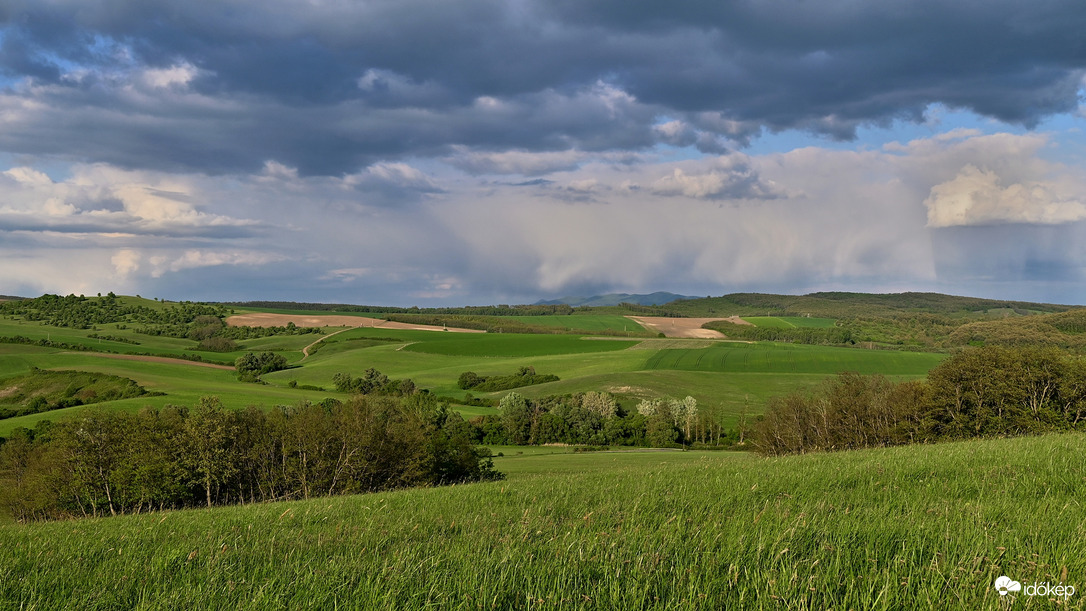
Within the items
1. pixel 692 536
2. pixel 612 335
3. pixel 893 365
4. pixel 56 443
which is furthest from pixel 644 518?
pixel 612 335

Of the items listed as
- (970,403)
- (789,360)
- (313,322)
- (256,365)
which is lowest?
(789,360)

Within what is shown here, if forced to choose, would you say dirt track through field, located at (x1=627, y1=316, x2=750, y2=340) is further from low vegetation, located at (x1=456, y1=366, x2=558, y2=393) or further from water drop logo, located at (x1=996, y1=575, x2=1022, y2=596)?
water drop logo, located at (x1=996, y1=575, x2=1022, y2=596)

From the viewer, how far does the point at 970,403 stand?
154 ft

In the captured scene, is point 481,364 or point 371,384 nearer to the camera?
point 371,384

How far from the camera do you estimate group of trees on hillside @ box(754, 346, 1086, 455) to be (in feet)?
145

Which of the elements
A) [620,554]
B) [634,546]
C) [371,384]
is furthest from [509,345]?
[620,554]

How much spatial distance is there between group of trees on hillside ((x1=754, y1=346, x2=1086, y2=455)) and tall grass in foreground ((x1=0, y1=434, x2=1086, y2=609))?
129 feet

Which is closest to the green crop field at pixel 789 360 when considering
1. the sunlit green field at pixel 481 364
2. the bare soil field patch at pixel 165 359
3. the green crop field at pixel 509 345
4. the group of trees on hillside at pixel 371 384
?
the sunlit green field at pixel 481 364

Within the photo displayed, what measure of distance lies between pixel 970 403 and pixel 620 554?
5149 cm

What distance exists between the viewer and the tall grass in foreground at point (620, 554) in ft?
13.6

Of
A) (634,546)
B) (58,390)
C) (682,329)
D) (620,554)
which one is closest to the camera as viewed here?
(620,554)

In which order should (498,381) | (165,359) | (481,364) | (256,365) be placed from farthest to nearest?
(481,364) < (256,365) < (165,359) < (498,381)

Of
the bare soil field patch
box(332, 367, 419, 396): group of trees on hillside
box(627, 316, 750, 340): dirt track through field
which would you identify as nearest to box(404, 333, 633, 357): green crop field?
box(627, 316, 750, 340): dirt track through field

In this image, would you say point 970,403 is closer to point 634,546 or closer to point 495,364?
point 634,546
